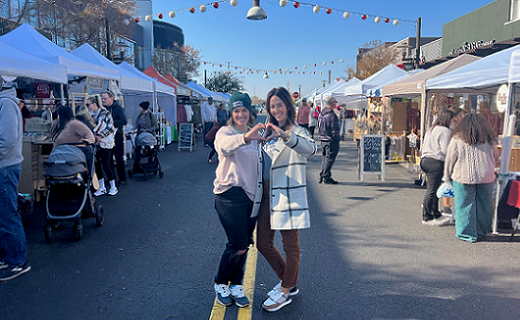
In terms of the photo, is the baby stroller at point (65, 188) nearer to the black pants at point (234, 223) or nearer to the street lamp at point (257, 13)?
the black pants at point (234, 223)

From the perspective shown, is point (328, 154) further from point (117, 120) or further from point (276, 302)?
point (276, 302)

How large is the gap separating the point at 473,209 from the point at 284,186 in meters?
3.38

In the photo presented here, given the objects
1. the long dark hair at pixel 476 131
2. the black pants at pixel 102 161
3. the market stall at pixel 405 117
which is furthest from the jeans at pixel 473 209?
the black pants at pixel 102 161

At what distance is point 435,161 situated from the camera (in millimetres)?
6090

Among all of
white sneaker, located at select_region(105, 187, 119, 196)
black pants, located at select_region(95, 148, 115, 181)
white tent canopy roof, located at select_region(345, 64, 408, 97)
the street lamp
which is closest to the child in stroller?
white sneaker, located at select_region(105, 187, 119, 196)

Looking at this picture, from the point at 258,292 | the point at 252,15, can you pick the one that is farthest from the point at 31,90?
the point at 258,292

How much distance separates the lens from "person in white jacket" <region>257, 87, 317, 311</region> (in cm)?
311

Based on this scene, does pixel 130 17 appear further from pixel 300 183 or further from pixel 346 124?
pixel 300 183

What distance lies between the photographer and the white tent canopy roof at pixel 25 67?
596 centimetres

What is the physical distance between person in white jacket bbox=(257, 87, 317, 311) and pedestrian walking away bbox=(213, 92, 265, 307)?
11 centimetres

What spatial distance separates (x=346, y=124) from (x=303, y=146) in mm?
20113

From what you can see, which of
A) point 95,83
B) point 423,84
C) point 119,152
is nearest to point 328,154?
point 423,84

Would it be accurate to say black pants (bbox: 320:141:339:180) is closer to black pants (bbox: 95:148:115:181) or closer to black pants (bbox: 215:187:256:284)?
black pants (bbox: 95:148:115:181)

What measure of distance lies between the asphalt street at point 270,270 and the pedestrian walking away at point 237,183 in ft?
2.01
